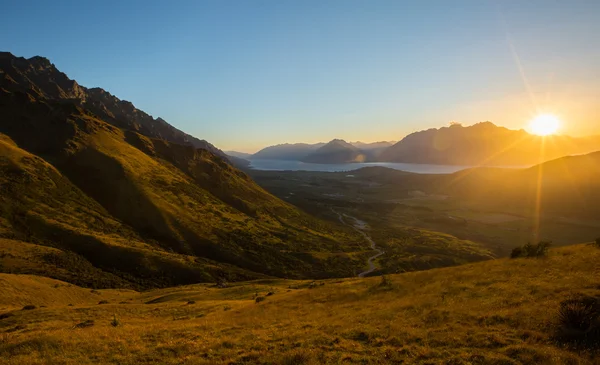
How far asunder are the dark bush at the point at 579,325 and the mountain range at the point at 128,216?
84754 mm

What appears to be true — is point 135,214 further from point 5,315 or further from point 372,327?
point 372,327

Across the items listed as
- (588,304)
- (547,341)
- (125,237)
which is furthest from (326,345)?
(125,237)

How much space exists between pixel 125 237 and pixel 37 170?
156 feet

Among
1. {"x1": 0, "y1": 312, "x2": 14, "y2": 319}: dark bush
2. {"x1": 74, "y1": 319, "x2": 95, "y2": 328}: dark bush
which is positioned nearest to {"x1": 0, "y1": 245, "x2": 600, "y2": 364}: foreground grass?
{"x1": 74, "y1": 319, "x2": 95, "y2": 328}: dark bush

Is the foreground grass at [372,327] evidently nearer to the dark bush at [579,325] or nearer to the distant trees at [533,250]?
the dark bush at [579,325]

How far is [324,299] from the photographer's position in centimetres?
3747

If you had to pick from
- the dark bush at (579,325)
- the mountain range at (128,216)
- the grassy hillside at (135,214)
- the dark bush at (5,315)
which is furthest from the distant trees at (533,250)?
the mountain range at (128,216)

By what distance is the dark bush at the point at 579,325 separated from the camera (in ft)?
51.1

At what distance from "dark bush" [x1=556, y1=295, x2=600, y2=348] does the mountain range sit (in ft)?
278

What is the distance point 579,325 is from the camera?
16562 mm

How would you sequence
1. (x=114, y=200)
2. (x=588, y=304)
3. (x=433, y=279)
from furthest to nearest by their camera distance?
(x=114, y=200), (x=433, y=279), (x=588, y=304)

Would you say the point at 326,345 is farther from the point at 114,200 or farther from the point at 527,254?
the point at 114,200

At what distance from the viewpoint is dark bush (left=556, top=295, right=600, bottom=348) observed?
15.6 metres

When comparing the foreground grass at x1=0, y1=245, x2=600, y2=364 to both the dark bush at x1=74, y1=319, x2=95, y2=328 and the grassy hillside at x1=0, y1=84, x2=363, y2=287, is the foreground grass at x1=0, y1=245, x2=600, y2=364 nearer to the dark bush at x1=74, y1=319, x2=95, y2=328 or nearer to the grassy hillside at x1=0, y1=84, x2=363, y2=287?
the dark bush at x1=74, y1=319, x2=95, y2=328
